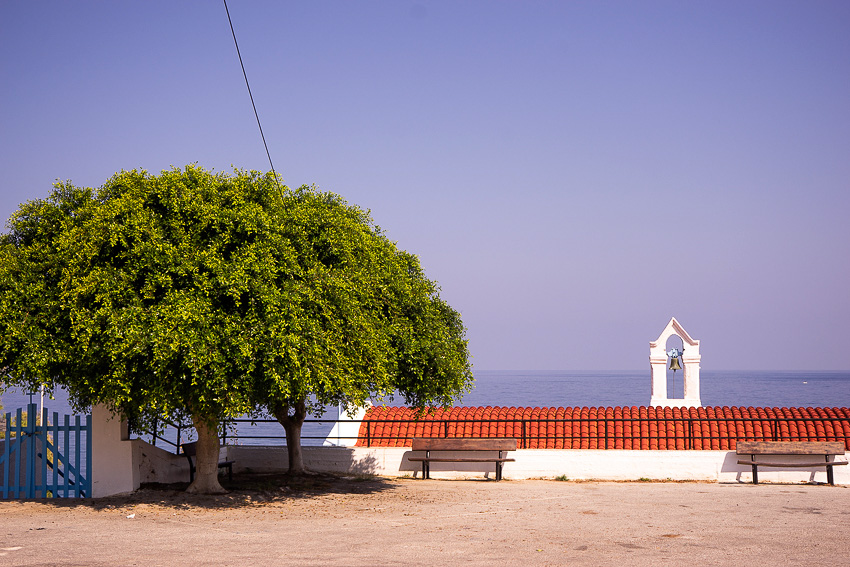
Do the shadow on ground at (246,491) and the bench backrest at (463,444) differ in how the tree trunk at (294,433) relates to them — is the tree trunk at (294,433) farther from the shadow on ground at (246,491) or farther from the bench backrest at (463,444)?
the bench backrest at (463,444)

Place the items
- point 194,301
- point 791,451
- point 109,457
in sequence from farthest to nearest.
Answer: point 791,451
point 109,457
point 194,301

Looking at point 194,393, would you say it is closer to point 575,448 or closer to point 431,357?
point 431,357

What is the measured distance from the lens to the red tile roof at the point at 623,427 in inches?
782

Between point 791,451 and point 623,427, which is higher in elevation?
point 623,427

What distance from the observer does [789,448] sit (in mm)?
18094

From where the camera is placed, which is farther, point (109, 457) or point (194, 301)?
point (109, 457)

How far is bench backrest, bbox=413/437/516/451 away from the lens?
19.2m

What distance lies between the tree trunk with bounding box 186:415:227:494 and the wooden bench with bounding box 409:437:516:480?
211 inches

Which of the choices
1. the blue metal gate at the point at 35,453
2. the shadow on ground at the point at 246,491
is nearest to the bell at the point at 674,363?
the shadow on ground at the point at 246,491

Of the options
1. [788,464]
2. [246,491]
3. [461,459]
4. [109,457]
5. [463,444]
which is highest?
[109,457]

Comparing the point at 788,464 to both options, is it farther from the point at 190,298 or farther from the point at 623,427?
the point at 190,298

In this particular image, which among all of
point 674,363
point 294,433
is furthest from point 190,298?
point 674,363

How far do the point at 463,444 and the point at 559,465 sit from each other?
2372 mm

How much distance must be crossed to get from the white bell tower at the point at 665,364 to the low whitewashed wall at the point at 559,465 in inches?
194
